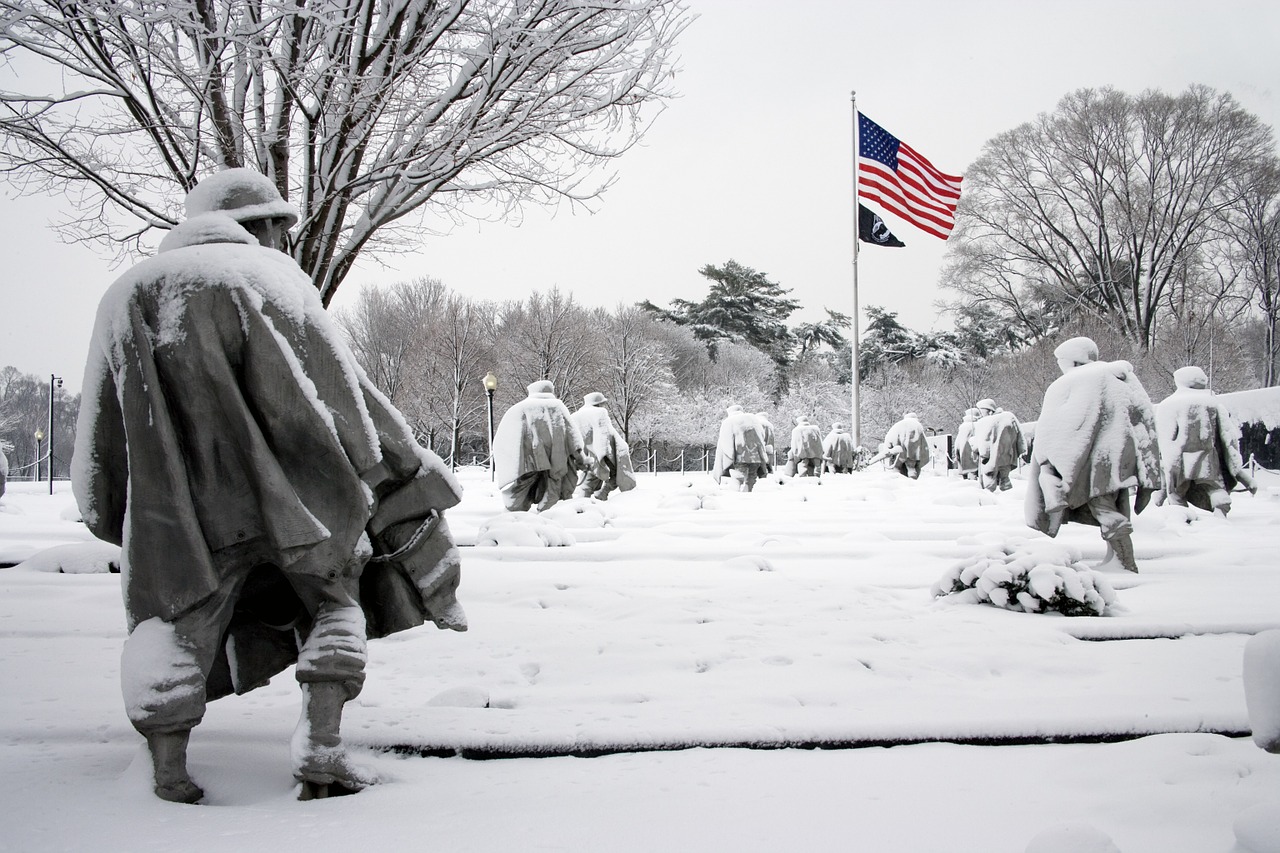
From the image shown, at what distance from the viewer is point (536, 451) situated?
1264 cm

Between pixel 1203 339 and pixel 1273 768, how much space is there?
31.0m

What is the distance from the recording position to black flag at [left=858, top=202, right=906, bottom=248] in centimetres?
2270

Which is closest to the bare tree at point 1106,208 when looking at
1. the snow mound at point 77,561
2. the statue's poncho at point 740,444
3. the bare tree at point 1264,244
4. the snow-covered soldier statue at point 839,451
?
the bare tree at point 1264,244

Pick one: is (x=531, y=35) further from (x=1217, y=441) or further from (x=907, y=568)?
(x=1217, y=441)

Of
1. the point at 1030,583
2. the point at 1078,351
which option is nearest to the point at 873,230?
the point at 1078,351

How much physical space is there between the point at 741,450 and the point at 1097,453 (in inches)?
540

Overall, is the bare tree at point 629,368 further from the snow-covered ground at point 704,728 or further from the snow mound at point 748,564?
the snow-covered ground at point 704,728

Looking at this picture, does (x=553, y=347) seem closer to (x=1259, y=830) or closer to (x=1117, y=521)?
(x=1117, y=521)

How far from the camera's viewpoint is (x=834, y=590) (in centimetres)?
616

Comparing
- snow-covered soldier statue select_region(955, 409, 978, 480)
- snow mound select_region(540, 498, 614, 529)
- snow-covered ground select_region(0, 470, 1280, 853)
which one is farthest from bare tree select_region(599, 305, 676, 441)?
snow-covered ground select_region(0, 470, 1280, 853)

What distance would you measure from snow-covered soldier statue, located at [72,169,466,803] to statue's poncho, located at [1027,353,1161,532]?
19.8 feet

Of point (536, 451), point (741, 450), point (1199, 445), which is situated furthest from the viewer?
point (741, 450)

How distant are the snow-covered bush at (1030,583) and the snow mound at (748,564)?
1762 mm

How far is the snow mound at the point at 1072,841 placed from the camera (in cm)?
184
